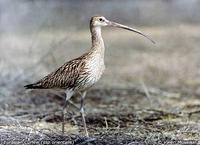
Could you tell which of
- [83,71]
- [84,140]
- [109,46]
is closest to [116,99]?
[83,71]

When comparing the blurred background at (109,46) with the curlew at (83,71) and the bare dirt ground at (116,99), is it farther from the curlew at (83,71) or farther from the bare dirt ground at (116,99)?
the curlew at (83,71)

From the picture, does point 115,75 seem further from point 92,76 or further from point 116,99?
point 92,76

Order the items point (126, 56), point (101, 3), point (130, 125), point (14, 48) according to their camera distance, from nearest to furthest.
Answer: point (130, 125), point (14, 48), point (126, 56), point (101, 3)

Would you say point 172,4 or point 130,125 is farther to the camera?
point 172,4

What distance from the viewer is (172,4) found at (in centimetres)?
3572

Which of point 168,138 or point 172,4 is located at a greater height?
point 172,4

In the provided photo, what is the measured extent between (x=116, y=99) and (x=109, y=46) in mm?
9320

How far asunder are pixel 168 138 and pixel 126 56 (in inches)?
431

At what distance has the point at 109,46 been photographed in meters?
22.4

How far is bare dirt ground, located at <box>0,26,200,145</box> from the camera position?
951 cm

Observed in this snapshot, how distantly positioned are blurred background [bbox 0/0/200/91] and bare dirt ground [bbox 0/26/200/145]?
0.03m

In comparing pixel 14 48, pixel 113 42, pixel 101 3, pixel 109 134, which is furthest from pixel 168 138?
pixel 101 3

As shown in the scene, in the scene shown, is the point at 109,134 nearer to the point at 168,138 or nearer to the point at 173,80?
the point at 168,138

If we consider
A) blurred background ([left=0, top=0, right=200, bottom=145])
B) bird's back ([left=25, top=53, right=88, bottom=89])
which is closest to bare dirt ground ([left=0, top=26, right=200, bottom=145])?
blurred background ([left=0, top=0, right=200, bottom=145])
